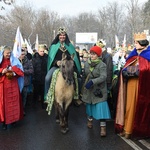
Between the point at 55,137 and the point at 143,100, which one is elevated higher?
the point at 143,100

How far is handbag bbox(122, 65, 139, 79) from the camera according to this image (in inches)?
225

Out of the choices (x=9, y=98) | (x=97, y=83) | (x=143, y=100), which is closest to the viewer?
(x=143, y=100)

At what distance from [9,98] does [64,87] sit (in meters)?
1.52

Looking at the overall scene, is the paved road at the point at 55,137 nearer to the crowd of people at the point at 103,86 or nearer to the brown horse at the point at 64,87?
the crowd of people at the point at 103,86

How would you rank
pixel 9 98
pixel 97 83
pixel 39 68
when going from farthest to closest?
pixel 39 68 → pixel 9 98 → pixel 97 83

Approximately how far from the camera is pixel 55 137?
243 inches

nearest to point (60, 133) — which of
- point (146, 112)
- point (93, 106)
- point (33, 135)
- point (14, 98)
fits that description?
point (33, 135)

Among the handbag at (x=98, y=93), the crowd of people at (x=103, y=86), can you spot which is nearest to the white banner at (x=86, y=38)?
the crowd of people at (x=103, y=86)

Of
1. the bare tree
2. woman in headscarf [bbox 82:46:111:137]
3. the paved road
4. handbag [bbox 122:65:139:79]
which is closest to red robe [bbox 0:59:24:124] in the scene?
the paved road

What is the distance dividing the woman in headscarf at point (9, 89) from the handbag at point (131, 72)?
269 cm

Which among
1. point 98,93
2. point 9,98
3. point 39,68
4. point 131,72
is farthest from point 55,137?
point 39,68

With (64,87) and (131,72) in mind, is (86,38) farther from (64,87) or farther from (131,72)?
(131,72)

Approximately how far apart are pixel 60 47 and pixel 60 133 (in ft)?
7.05

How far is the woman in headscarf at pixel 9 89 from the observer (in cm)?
666
